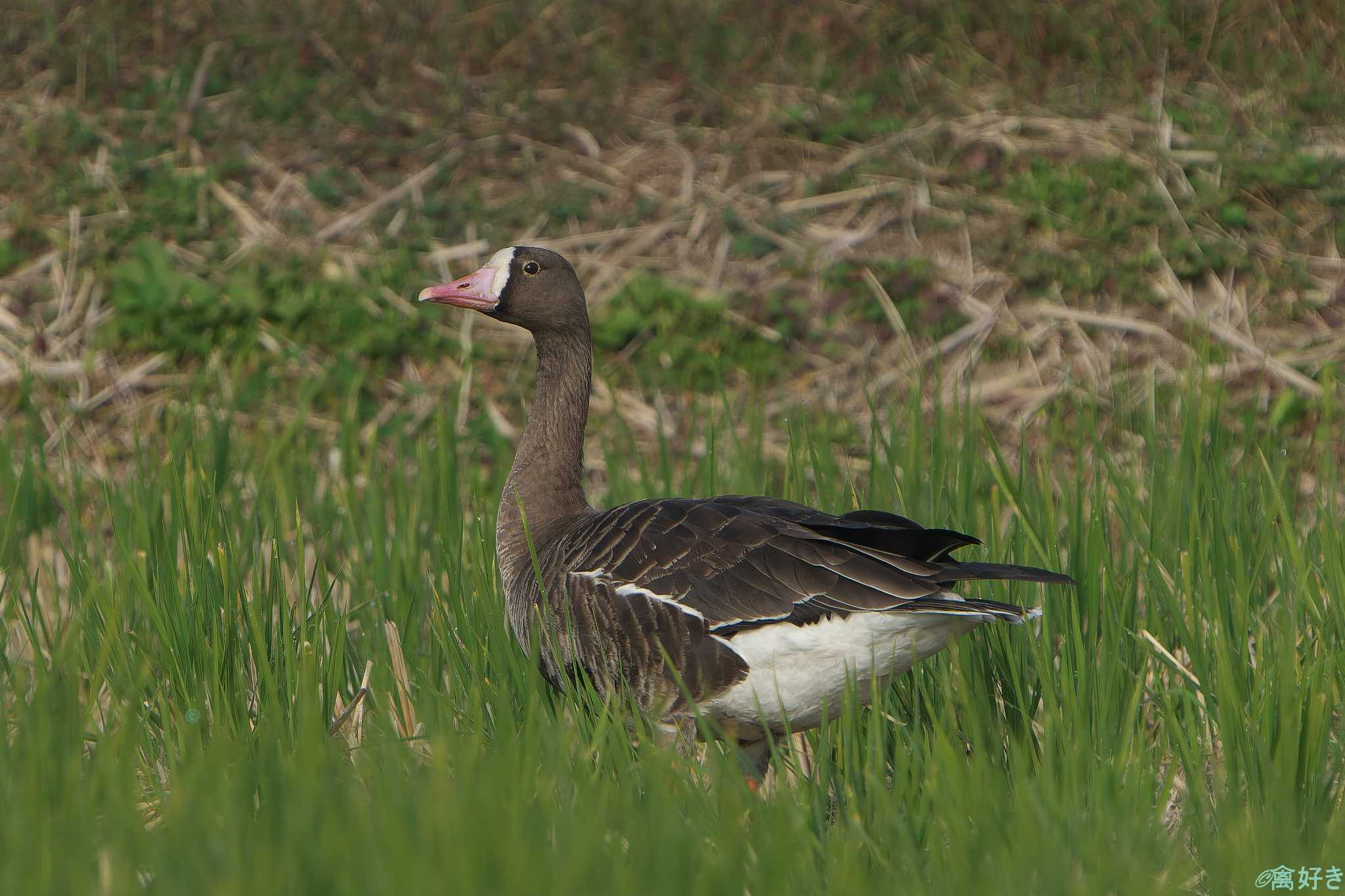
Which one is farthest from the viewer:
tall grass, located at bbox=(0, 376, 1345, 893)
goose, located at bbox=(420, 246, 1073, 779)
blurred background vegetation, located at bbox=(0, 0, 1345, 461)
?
blurred background vegetation, located at bbox=(0, 0, 1345, 461)

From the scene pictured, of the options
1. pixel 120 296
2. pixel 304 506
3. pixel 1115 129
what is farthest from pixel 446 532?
pixel 1115 129

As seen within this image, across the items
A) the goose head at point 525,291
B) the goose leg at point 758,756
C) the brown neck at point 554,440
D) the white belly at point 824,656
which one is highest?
the goose head at point 525,291

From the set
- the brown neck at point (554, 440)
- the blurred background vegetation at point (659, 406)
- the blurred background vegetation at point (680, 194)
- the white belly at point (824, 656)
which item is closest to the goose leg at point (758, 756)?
the blurred background vegetation at point (659, 406)

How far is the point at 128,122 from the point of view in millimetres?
8305

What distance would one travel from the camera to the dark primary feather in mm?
3725

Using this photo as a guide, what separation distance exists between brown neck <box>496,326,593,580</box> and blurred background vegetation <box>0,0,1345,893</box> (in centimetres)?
28

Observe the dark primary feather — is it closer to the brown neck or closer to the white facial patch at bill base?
the brown neck

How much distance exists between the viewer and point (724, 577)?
13.0ft

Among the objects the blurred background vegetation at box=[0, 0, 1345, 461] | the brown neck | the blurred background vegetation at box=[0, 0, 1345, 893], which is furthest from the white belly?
the blurred background vegetation at box=[0, 0, 1345, 461]

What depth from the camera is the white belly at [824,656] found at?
12.3 feet

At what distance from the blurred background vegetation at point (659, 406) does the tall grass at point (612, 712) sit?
0.02m

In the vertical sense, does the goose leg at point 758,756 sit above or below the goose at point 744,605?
below

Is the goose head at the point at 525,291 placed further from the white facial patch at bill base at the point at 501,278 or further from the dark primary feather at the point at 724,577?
the dark primary feather at the point at 724,577

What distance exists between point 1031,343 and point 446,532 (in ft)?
11.8
